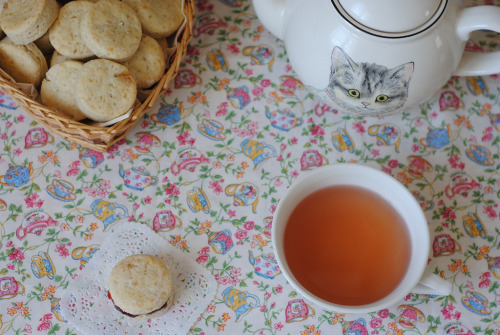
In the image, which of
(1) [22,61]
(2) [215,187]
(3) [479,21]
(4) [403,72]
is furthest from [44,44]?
(3) [479,21]

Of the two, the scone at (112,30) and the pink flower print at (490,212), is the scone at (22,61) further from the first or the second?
the pink flower print at (490,212)

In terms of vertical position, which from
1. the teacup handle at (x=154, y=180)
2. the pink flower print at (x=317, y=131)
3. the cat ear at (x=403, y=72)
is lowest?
the teacup handle at (x=154, y=180)

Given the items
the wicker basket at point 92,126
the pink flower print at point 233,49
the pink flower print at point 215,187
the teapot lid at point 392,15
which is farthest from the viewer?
the pink flower print at point 233,49

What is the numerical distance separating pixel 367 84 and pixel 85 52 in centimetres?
48

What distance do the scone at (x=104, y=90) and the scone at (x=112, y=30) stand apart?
0.9 inches

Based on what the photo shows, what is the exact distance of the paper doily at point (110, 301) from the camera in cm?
93

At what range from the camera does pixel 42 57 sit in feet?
3.27

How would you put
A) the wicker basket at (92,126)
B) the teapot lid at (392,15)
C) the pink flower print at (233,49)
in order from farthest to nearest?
the pink flower print at (233,49)
the wicker basket at (92,126)
the teapot lid at (392,15)

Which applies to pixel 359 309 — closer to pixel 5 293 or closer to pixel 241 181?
pixel 241 181

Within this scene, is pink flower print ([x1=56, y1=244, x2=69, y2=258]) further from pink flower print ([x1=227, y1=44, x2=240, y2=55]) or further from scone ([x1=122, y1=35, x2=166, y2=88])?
pink flower print ([x1=227, y1=44, x2=240, y2=55])

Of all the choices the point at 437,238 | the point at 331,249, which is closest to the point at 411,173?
the point at 437,238

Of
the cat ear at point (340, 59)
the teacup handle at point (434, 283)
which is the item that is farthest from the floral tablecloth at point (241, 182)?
the cat ear at point (340, 59)

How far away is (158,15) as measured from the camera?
3.38 feet

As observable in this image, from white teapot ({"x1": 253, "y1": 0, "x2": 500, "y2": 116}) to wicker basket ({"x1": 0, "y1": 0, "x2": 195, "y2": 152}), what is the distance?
6.6 inches
